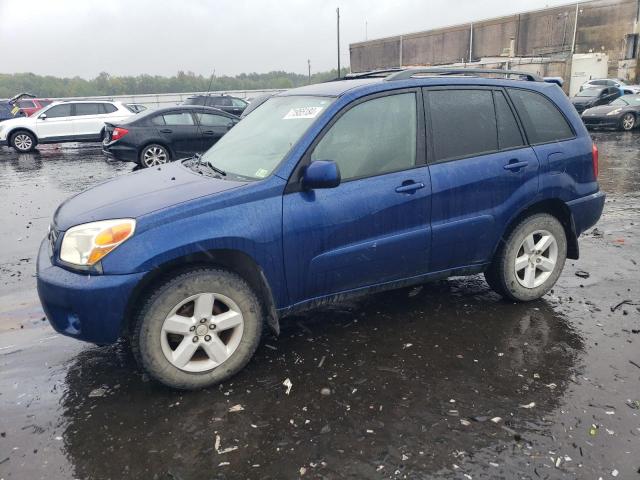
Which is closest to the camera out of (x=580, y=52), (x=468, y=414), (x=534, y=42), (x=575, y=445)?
(x=575, y=445)

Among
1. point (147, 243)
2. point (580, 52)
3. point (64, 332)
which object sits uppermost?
point (580, 52)

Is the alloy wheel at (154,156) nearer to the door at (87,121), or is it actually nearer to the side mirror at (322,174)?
the door at (87,121)

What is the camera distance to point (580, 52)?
45500 millimetres

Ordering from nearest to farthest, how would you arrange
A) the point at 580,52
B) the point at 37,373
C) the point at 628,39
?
the point at 37,373, the point at 628,39, the point at 580,52

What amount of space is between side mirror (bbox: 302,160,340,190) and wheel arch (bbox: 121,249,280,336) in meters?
0.60

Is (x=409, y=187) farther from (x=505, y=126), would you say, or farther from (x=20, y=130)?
(x=20, y=130)

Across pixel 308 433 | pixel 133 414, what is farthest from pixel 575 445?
pixel 133 414

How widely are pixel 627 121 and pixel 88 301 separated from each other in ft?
64.7

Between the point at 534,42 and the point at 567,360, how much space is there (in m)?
54.0

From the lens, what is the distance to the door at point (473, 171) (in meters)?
3.73

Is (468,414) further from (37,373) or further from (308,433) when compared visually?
(37,373)

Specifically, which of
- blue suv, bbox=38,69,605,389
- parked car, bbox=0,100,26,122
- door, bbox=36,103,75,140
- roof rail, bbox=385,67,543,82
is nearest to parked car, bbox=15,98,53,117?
parked car, bbox=0,100,26,122

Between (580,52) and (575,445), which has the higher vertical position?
(580,52)

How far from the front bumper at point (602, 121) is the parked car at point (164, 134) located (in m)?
13.1
